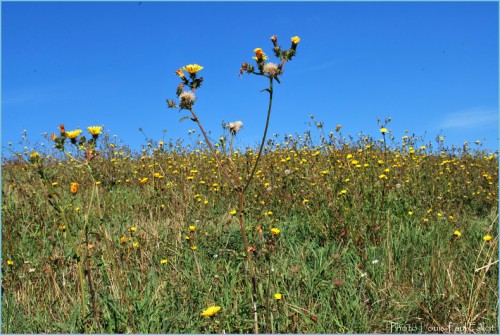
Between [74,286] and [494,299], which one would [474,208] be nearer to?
[494,299]

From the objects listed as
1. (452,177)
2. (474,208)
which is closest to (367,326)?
(474,208)

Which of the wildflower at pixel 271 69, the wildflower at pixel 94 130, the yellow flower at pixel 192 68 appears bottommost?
the wildflower at pixel 94 130

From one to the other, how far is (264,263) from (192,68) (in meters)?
1.40

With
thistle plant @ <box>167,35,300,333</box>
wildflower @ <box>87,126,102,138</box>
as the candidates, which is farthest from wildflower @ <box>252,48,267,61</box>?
wildflower @ <box>87,126,102,138</box>

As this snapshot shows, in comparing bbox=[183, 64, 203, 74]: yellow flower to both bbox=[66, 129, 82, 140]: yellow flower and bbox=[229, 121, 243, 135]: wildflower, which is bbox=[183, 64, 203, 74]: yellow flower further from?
bbox=[66, 129, 82, 140]: yellow flower

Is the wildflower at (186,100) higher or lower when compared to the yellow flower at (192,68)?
lower

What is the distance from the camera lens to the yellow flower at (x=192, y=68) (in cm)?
223

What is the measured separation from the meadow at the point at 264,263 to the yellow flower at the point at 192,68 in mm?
422

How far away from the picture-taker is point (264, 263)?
9.95ft

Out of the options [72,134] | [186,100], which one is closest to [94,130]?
[72,134]

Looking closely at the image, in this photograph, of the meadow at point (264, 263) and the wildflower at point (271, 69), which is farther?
the meadow at point (264, 263)

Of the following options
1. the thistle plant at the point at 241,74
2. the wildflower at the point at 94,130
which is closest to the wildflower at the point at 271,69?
the thistle plant at the point at 241,74

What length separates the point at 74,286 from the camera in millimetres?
3016

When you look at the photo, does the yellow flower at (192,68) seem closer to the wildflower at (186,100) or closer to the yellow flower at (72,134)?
the wildflower at (186,100)
